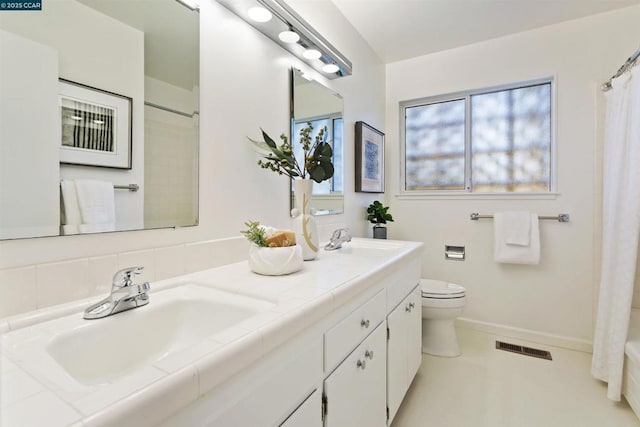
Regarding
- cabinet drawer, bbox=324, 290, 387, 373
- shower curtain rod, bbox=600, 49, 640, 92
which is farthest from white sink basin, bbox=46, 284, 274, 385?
shower curtain rod, bbox=600, 49, 640, 92

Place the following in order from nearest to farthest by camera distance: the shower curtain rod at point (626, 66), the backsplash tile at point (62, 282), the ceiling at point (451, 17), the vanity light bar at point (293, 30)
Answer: the backsplash tile at point (62, 282) → the vanity light bar at point (293, 30) → the shower curtain rod at point (626, 66) → the ceiling at point (451, 17)

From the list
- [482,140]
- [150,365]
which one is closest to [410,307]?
[150,365]

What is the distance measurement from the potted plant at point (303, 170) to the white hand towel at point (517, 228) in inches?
68.0

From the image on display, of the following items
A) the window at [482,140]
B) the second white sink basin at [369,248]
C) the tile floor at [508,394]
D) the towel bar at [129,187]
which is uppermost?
the window at [482,140]

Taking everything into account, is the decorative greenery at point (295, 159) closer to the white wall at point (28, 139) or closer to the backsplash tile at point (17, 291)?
the white wall at point (28, 139)

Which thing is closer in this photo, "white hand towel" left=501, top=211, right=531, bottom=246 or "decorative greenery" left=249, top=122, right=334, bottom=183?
Answer: "decorative greenery" left=249, top=122, right=334, bottom=183

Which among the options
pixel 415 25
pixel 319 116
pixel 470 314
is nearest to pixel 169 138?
pixel 319 116

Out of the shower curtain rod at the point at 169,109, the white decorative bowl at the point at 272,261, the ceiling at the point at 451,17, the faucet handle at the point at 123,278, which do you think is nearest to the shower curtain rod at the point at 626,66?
the ceiling at the point at 451,17

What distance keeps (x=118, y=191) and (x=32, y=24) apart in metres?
0.44

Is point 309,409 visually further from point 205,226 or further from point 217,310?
point 205,226

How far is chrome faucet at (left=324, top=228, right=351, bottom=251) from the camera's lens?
1.77m

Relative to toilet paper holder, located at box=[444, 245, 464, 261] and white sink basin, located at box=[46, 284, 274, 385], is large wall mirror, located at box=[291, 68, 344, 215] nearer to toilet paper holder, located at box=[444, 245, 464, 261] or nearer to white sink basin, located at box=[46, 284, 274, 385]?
white sink basin, located at box=[46, 284, 274, 385]

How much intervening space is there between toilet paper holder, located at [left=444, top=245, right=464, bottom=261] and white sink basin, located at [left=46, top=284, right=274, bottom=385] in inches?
91.3

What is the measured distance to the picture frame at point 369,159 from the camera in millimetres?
2354
